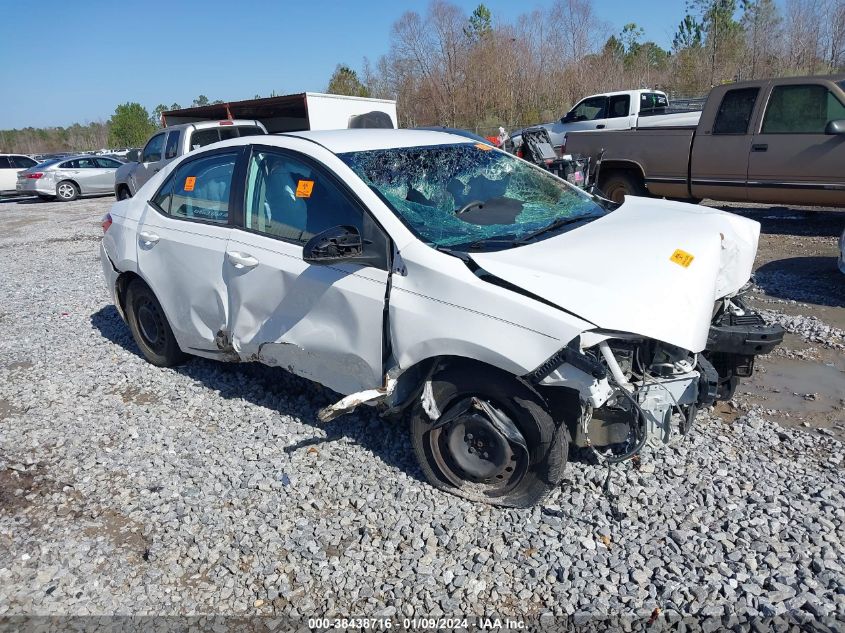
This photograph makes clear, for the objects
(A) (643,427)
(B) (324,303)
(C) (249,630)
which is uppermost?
(B) (324,303)

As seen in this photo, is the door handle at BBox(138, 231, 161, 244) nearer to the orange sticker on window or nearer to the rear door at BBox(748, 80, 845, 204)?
the orange sticker on window

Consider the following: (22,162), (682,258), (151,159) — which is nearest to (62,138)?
(22,162)

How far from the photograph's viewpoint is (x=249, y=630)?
264 centimetres

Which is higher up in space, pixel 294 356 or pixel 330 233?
pixel 330 233

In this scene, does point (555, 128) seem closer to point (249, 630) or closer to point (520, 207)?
point (520, 207)

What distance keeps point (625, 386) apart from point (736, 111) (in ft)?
25.6

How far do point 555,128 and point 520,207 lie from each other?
14.9 metres

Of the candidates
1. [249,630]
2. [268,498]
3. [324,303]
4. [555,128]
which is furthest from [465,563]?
[555,128]

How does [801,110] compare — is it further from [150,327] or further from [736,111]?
[150,327]

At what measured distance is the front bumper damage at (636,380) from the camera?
2744mm

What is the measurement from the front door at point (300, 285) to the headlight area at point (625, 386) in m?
1.01

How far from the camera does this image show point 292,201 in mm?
3879

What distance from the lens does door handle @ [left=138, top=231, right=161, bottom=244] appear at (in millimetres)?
4773

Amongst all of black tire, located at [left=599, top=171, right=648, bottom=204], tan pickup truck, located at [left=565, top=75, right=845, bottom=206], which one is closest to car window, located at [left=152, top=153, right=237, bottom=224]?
black tire, located at [left=599, top=171, right=648, bottom=204]
